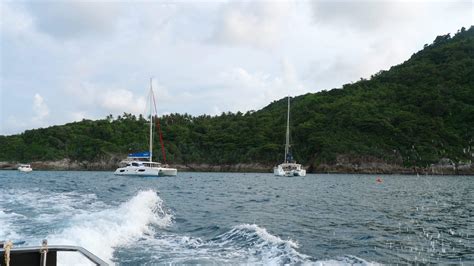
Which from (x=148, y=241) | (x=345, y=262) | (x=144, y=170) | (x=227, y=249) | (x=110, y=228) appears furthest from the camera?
(x=144, y=170)

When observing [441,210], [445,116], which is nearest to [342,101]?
[445,116]

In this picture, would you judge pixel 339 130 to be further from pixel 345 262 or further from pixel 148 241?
pixel 345 262

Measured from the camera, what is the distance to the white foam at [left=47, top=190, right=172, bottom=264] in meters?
11.8

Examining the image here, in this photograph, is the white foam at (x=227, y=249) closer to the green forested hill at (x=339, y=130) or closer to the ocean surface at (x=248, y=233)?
the ocean surface at (x=248, y=233)

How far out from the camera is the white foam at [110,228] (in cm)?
1175

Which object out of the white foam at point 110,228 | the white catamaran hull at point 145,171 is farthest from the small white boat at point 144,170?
the white foam at point 110,228

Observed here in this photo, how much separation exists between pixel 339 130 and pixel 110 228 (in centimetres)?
10628

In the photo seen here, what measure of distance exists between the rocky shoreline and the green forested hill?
5.17 feet

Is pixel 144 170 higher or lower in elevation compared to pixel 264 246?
higher

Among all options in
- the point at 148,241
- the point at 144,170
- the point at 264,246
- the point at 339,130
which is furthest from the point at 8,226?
the point at 339,130

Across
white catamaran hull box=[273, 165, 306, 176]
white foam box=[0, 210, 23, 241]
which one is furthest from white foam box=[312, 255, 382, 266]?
white catamaran hull box=[273, 165, 306, 176]

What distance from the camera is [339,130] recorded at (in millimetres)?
115062

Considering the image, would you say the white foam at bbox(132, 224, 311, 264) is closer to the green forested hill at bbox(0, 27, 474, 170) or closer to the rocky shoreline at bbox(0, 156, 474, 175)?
the rocky shoreline at bbox(0, 156, 474, 175)

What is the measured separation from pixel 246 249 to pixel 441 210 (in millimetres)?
14901
